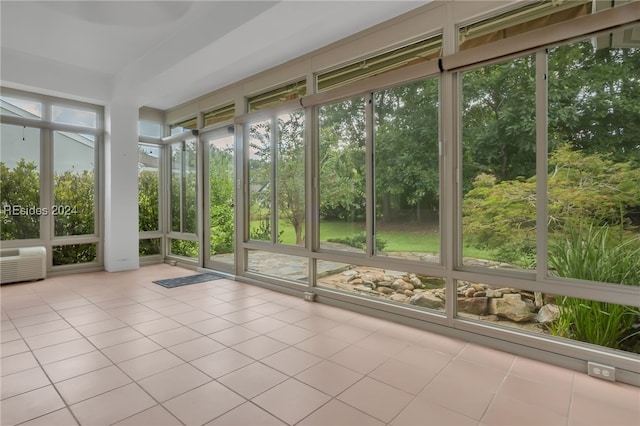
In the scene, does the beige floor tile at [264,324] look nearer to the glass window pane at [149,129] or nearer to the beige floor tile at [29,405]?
the beige floor tile at [29,405]

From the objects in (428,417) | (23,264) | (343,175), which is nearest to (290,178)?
(343,175)

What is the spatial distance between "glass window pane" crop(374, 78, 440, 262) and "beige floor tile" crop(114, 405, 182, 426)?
242 cm

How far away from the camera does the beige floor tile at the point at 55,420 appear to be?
5.77 feet

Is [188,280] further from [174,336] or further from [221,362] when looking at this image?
[221,362]

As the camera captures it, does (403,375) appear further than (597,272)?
No

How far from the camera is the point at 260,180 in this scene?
4969 millimetres

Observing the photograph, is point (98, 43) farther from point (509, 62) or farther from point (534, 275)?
point (534, 275)

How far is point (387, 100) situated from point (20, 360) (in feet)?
12.8

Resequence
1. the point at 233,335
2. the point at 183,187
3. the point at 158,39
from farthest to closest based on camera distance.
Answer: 1. the point at 183,187
2. the point at 158,39
3. the point at 233,335

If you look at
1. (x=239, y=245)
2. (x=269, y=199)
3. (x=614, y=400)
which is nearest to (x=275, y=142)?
(x=269, y=199)

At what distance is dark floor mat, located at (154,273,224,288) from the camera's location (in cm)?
494

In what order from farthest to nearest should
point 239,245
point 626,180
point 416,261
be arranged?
point 239,245, point 416,261, point 626,180

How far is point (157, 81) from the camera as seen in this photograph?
4781mm

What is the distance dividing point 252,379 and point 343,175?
2442 mm
